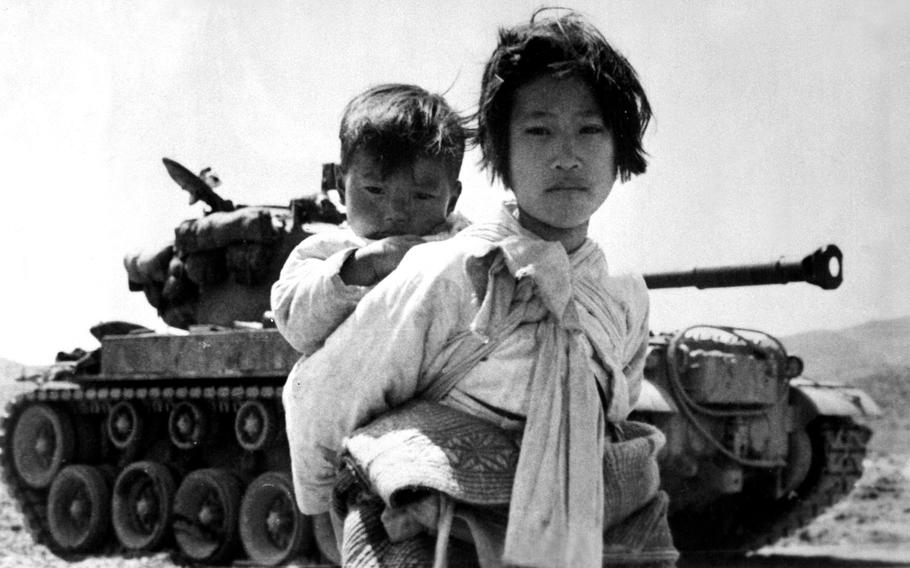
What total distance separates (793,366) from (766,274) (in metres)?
1.00

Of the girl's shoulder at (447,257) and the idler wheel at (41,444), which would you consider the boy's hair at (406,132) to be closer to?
the girl's shoulder at (447,257)

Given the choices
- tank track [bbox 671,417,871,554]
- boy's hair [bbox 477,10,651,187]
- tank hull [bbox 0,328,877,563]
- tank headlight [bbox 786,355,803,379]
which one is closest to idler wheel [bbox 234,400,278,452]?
tank hull [bbox 0,328,877,563]

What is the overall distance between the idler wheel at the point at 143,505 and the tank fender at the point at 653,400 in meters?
3.93

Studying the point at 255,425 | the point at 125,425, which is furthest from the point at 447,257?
the point at 125,425

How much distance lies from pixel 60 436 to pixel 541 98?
413 inches

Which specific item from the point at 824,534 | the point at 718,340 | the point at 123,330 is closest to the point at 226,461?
the point at 123,330

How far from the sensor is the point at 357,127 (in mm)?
2336

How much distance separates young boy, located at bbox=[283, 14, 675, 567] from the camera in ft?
6.55

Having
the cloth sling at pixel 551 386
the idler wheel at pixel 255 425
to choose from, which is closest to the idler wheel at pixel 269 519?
the idler wheel at pixel 255 425

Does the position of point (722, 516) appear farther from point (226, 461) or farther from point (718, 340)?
point (226, 461)

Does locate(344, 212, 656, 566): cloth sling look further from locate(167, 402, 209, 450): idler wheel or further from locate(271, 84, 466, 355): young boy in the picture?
locate(167, 402, 209, 450): idler wheel

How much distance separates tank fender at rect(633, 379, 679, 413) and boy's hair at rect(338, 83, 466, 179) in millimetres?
6575

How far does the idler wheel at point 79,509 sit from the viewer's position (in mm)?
11398

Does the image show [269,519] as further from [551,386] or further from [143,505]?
[551,386]
